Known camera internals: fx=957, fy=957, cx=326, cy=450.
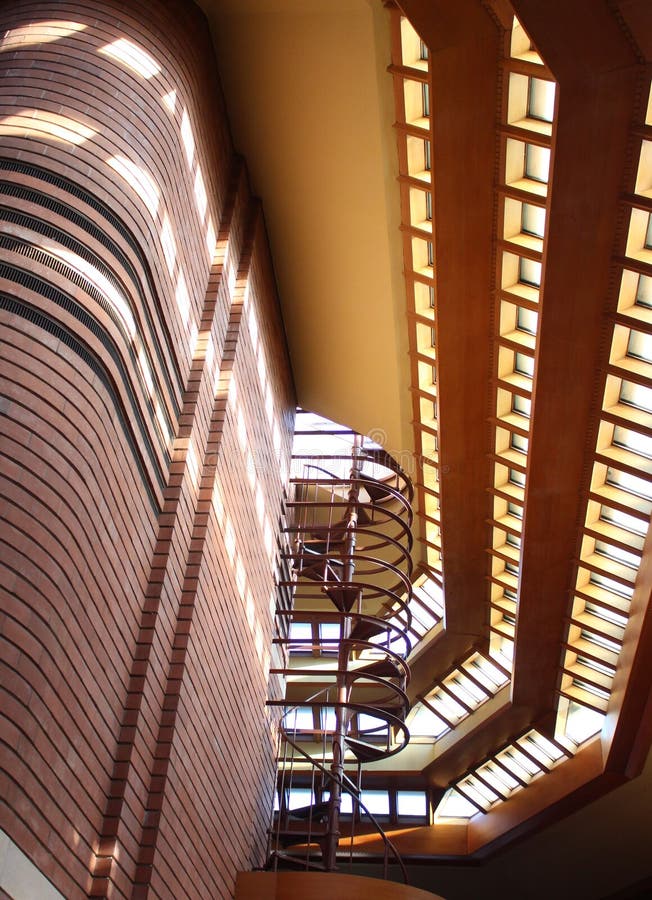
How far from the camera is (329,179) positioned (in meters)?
14.7

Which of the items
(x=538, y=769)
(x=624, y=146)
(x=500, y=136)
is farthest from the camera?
(x=538, y=769)

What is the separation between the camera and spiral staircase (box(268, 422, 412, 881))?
44.9 ft

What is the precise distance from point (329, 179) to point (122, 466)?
24.6 feet

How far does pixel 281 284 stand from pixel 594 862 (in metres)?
14.5

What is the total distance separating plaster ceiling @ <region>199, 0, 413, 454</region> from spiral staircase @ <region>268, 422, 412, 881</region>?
5.38 feet

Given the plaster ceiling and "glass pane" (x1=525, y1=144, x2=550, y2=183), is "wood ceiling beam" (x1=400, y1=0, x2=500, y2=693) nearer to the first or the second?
"glass pane" (x1=525, y1=144, x2=550, y2=183)

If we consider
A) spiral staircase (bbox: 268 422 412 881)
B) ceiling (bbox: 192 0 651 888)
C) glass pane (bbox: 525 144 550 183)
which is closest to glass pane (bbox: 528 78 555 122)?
glass pane (bbox: 525 144 550 183)

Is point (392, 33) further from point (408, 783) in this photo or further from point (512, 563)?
point (408, 783)

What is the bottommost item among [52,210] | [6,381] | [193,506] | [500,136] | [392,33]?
[6,381]

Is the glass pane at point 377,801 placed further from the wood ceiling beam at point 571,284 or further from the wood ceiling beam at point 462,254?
the wood ceiling beam at point 571,284

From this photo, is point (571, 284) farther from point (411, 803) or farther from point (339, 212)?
point (411, 803)

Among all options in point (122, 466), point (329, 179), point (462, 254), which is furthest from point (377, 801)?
point (122, 466)

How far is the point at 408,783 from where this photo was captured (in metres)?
23.1

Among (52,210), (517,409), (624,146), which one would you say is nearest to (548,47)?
(624,146)
